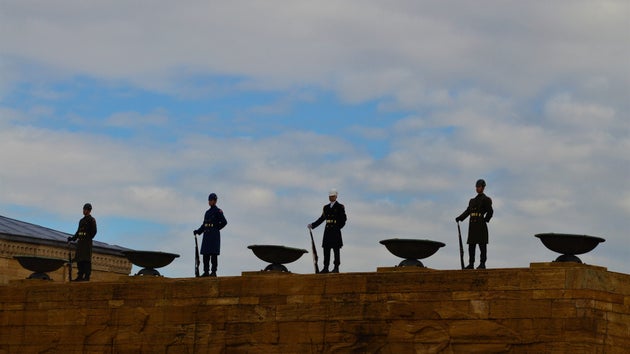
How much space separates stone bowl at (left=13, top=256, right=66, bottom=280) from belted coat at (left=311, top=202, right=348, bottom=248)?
5916 mm

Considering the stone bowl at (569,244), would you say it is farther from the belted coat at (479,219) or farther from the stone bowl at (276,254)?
the stone bowl at (276,254)

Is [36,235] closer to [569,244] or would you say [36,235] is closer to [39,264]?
[39,264]

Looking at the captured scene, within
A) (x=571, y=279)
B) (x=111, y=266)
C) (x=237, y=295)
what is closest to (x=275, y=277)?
(x=237, y=295)

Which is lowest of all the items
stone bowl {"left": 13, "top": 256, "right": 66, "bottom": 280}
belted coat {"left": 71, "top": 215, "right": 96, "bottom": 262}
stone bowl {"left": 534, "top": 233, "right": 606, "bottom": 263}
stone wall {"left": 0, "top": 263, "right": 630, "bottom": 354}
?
Result: stone wall {"left": 0, "top": 263, "right": 630, "bottom": 354}

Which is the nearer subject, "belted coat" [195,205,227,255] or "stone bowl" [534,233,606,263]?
"stone bowl" [534,233,606,263]

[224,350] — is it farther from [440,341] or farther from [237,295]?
[440,341]

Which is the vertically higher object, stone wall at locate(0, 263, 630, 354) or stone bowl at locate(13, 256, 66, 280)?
stone bowl at locate(13, 256, 66, 280)

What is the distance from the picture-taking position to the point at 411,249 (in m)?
23.9

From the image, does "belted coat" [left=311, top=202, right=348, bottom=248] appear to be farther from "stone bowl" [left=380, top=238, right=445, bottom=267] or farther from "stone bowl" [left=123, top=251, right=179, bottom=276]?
"stone bowl" [left=123, top=251, right=179, bottom=276]

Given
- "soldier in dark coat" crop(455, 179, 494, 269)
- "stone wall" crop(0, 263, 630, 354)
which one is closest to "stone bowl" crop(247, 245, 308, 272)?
"stone wall" crop(0, 263, 630, 354)

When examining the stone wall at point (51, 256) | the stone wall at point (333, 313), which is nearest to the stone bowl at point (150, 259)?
the stone wall at point (333, 313)

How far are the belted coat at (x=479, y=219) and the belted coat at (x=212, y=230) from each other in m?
5.15

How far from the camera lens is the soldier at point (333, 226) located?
82.7 ft

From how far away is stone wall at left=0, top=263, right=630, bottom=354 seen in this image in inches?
865
